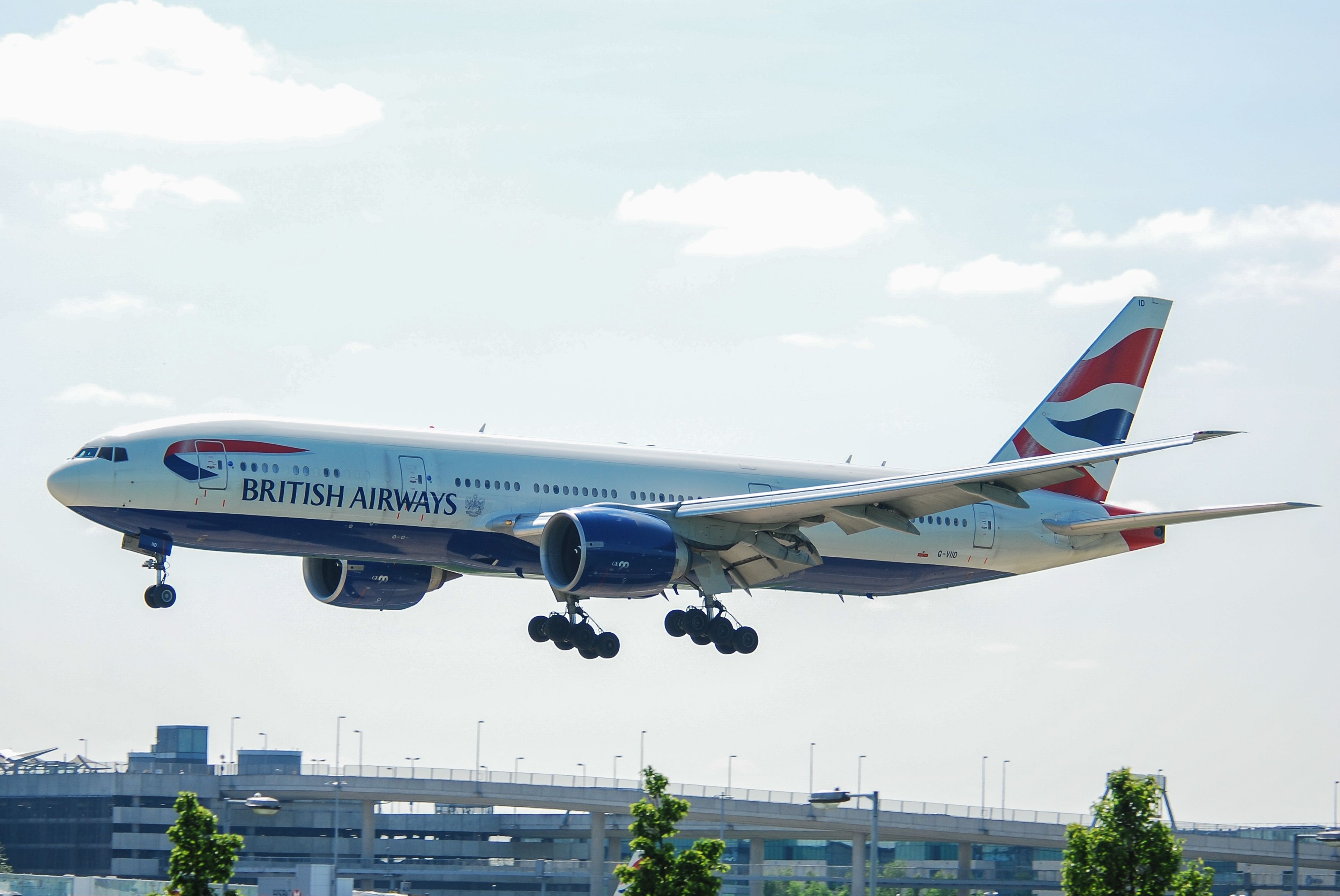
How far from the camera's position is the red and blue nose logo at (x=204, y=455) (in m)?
40.2

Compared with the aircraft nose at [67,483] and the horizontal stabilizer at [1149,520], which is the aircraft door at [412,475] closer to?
the aircraft nose at [67,483]

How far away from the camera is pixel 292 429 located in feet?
137

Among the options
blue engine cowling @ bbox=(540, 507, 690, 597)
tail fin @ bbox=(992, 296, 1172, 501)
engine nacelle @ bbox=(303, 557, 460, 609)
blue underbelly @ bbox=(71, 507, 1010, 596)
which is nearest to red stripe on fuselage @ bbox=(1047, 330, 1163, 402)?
tail fin @ bbox=(992, 296, 1172, 501)

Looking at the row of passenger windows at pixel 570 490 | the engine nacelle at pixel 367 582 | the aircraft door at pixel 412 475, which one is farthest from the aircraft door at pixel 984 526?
the aircraft door at pixel 412 475

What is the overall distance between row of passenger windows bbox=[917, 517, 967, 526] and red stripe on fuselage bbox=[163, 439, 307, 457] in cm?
1886

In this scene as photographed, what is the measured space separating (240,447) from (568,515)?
8105 mm

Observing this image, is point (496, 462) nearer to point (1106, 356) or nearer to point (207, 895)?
point (207, 895)

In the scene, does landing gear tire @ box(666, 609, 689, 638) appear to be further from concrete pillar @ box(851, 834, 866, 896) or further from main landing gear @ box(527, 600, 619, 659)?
concrete pillar @ box(851, 834, 866, 896)

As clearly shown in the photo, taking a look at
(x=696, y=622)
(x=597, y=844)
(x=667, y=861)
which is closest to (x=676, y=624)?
(x=696, y=622)

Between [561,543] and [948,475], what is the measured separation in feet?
32.5

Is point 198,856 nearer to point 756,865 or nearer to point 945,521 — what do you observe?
point 945,521

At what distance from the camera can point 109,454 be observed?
40.2 meters

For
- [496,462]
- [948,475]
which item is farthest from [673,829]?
[496,462]

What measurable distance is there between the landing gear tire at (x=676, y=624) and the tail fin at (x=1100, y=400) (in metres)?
13.1
